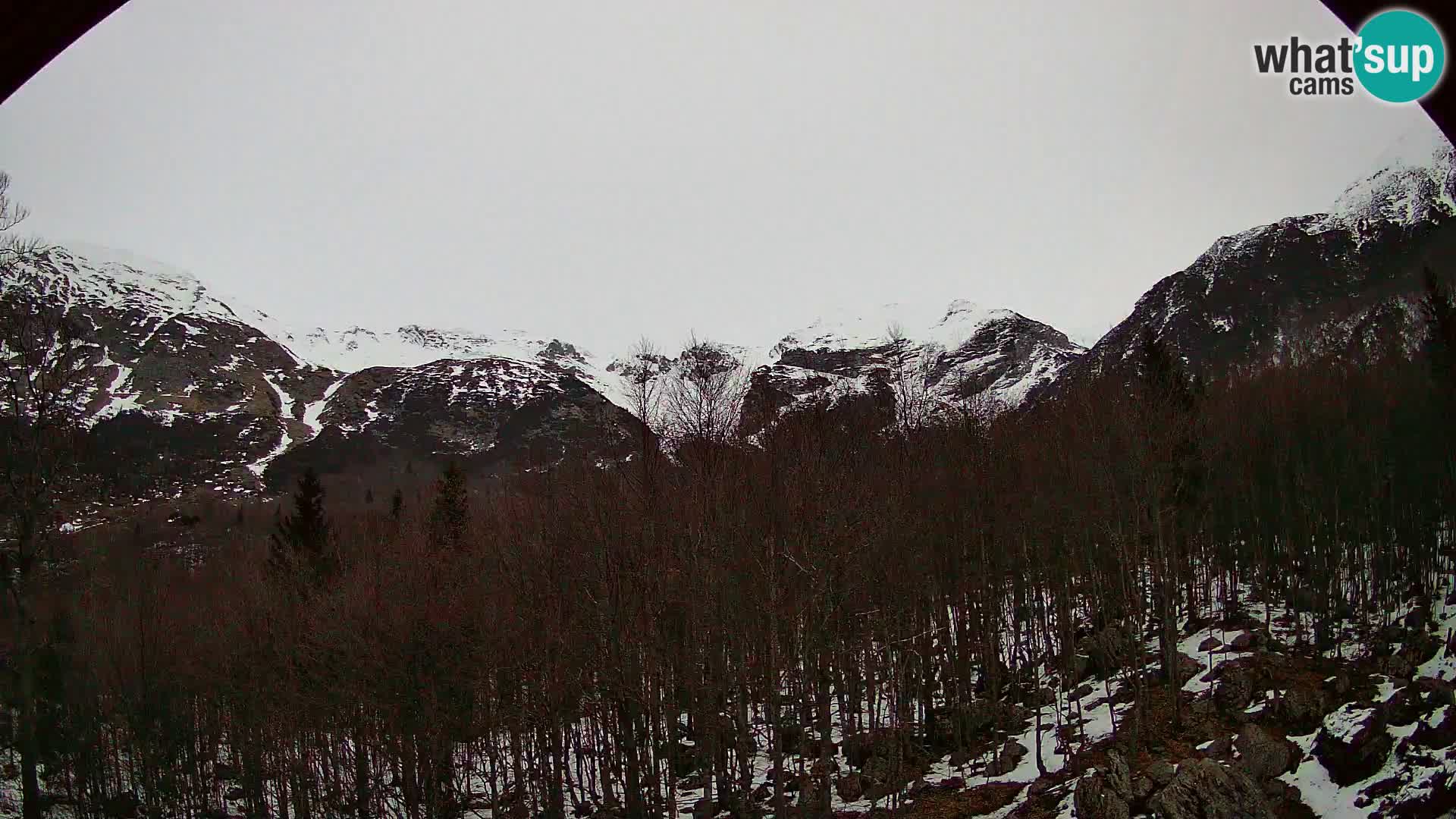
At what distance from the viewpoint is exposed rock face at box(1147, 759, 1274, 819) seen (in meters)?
15.0

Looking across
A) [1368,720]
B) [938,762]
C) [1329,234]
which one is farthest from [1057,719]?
[1329,234]

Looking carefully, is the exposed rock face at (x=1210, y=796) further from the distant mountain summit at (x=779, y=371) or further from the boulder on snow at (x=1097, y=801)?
the distant mountain summit at (x=779, y=371)

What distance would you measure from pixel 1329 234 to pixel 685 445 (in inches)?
3882

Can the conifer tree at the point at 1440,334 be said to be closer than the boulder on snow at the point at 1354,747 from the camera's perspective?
No

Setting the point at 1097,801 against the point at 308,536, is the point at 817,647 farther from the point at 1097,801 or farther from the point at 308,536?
the point at 308,536

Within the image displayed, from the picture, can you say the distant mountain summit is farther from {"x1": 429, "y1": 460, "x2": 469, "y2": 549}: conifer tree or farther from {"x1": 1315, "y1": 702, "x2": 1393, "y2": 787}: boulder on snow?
{"x1": 1315, "y1": 702, "x2": 1393, "y2": 787}: boulder on snow

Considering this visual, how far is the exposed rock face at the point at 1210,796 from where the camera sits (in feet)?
49.3

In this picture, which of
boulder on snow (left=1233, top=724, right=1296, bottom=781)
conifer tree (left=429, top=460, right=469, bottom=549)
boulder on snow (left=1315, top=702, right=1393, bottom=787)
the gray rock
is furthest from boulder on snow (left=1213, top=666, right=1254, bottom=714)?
conifer tree (left=429, top=460, right=469, bottom=549)

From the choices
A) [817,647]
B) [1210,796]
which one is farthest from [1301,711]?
[817,647]

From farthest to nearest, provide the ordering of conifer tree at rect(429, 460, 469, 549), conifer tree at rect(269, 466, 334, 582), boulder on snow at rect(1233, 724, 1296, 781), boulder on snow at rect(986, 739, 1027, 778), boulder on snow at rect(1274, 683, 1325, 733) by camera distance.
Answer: conifer tree at rect(269, 466, 334, 582), conifer tree at rect(429, 460, 469, 549), boulder on snow at rect(986, 739, 1027, 778), boulder on snow at rect(1274, 683, 1325, 733), boulder on snow at rect(1233, 724, 1296, 781)

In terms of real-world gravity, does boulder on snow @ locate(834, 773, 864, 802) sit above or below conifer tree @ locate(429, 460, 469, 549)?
below

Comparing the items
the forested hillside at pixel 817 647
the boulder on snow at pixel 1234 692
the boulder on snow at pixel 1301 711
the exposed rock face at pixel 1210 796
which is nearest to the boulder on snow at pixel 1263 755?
the forested hillside at pixel 817 647

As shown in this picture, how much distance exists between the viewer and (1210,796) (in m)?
15.3

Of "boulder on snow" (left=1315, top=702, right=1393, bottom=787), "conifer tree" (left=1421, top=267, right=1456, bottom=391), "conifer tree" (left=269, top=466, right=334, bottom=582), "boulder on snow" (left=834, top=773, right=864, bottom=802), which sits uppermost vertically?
"conifer tree" (left=1421, top=267, right=1456, bottom=391)
